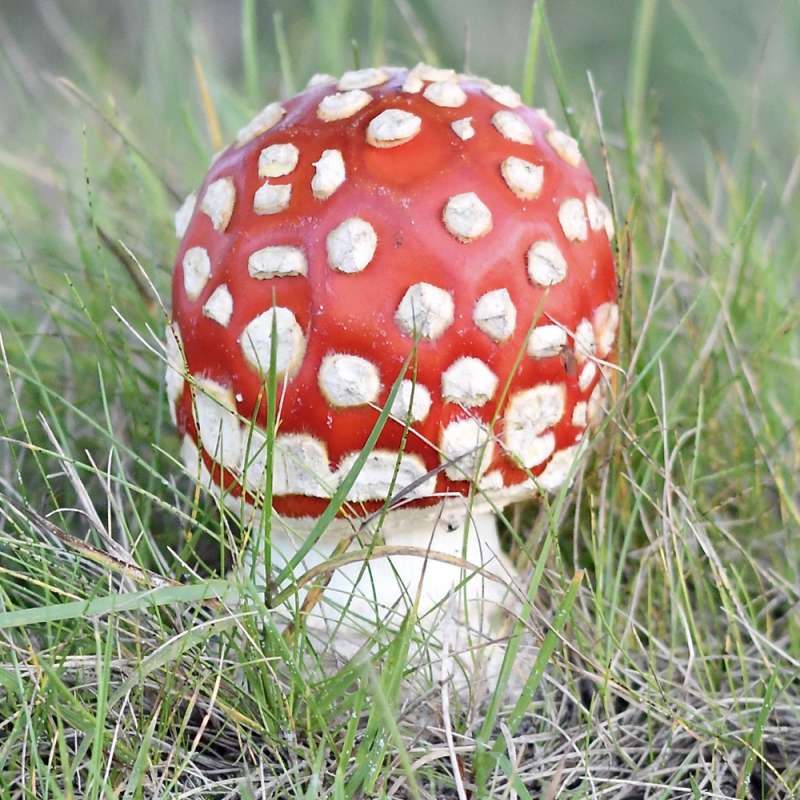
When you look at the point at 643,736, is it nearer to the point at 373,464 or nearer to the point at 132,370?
the point at 373,464

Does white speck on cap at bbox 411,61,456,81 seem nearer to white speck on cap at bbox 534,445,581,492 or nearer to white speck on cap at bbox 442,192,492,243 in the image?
white speck on cap at bbox 442,192,492,243

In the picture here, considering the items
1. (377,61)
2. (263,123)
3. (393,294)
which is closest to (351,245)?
(393,294)

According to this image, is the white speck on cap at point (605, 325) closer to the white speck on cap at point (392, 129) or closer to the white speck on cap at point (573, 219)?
the white speck on cap at point (573, 219)

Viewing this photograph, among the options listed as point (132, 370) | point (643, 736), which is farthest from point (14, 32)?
point (643, 736)

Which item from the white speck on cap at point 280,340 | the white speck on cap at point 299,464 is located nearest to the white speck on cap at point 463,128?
the white speck on cap at point 280,340

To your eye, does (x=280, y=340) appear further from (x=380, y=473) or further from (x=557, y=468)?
(x=557, y=468)

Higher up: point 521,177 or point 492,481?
point 521,177
